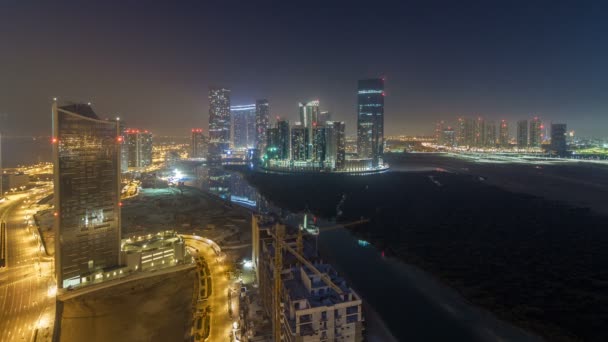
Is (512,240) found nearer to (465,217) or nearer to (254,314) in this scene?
(465,217)

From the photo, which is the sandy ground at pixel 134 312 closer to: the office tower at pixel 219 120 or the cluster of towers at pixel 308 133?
the cluster of towers at pixel 308 133

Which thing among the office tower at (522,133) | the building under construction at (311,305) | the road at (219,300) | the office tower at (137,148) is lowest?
the road at (219,300)

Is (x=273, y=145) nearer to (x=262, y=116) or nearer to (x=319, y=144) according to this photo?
(x=319, y=144)

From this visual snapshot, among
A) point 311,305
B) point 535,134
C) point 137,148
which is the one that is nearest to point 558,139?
point 535,134

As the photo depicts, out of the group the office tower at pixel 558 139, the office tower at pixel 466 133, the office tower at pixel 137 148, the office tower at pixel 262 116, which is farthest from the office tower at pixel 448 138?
the office tower at pixel 137 148

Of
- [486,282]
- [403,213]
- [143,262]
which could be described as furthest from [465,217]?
[143,262]
